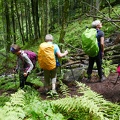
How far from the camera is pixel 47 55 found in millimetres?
6879

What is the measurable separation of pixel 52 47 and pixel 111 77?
2989 mm

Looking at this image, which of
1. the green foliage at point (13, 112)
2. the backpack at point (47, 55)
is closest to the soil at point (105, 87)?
the backpack at point (47, 55)

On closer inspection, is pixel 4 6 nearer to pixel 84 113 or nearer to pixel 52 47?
pixel 52 47

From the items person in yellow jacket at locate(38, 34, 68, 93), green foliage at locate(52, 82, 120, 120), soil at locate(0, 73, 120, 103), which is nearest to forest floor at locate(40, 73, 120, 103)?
soil at locate(0, 73, 120, 103)

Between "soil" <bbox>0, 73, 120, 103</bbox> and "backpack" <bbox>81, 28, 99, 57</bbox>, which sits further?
"backpack" <bbox>81, 28, 99, 57</bbox>

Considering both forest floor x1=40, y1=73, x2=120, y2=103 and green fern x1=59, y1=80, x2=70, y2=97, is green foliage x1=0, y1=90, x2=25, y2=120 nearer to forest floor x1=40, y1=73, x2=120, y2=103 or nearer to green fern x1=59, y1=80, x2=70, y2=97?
green fern x1=59, y1=80, x2=70, y2=97

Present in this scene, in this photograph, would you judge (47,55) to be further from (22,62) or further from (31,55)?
(22,62)

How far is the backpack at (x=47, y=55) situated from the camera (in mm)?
6871

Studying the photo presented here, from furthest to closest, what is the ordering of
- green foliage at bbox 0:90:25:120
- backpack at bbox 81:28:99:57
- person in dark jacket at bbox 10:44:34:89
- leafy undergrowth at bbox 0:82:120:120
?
backpack at bbox 81:28:99:57, person in dark jacket at bbox 10:44:34:89, leafy undergrowth at bbox 0:82:120:120, green foliage at bbox 0:90:25:120

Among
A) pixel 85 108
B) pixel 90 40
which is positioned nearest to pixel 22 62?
pixel 90 40

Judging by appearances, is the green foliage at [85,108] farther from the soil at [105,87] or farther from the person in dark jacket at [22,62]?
the person in dark jacket at [22,62]

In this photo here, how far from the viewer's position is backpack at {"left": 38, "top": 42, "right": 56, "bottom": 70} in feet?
22.5

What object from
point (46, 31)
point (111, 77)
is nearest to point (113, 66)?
point (111, 77)

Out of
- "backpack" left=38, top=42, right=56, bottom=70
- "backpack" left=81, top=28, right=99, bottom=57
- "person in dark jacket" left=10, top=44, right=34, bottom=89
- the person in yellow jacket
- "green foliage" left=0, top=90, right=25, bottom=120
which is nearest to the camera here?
"green foliage" left=0, top=90, right=25, bottom=120
